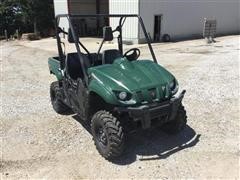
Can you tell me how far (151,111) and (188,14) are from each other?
20.5 metres

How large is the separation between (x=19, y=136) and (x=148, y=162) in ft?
7.92

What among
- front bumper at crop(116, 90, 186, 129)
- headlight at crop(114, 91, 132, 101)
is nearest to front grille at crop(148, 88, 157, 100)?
front bumper at crop(116, 90, 186, 129)

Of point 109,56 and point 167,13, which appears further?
point 167,13

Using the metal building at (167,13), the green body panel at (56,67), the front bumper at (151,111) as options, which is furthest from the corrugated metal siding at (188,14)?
the front bumper at (151,111)

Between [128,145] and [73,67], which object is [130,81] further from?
[73,67]

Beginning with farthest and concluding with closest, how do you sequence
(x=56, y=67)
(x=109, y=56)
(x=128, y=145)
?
(x=56, y=67), (x=109, y=56), (x=128, y=145)

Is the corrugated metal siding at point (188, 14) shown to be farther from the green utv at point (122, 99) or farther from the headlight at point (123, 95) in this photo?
the headlight at point (123, 95)

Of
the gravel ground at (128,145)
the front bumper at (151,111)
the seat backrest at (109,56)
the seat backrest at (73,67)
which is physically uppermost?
the seat backrest at (109,56)

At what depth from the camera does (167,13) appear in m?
22.1

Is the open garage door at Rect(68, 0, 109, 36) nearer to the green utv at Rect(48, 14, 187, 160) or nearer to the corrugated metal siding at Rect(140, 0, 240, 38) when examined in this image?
the corrugated metal siding at Rect(140, 0, 240, 38)

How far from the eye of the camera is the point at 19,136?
5730 mm

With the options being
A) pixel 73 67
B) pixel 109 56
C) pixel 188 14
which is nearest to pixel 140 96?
pixel 109 56

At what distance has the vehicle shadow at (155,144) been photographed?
4.84 meters

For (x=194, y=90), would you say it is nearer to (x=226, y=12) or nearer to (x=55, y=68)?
(x=55, y=68)
